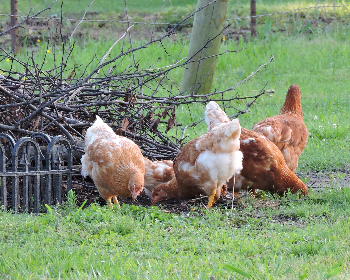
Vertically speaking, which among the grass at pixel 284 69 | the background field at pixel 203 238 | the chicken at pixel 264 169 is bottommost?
the background field at pixel 203 238

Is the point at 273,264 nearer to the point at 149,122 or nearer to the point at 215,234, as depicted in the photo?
the point at 215,234

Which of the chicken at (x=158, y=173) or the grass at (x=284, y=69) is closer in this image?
the chicken at (x=158, y=173)

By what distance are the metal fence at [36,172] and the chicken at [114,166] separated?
271 mm

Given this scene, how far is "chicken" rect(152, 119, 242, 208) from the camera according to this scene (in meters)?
4.67

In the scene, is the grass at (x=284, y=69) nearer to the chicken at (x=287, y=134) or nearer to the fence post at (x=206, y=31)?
the fence post at (x=206, y=31)

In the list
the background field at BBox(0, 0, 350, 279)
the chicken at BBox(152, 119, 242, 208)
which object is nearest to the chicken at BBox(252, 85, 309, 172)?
the background field at BBox(0, 0, 350, 279)

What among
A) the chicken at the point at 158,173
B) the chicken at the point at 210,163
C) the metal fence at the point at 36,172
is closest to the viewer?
the metal fence at the point at 36,172

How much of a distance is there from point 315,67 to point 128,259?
1085cm

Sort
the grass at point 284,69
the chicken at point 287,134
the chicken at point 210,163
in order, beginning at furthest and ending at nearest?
the grass at point 284,69, the chicken at point 287,134, the chicken at point 210,163

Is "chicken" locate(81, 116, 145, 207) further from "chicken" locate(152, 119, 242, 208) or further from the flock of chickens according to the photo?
"chicken" locate(152, 119, 242, 208)

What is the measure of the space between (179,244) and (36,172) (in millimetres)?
1657

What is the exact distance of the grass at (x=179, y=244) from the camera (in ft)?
9.81

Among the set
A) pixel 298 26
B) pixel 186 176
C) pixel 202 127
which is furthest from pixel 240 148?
pixel 298 26

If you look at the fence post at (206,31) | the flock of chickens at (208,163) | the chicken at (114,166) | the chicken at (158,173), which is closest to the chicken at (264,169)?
the flock of chickens at (208,163)
